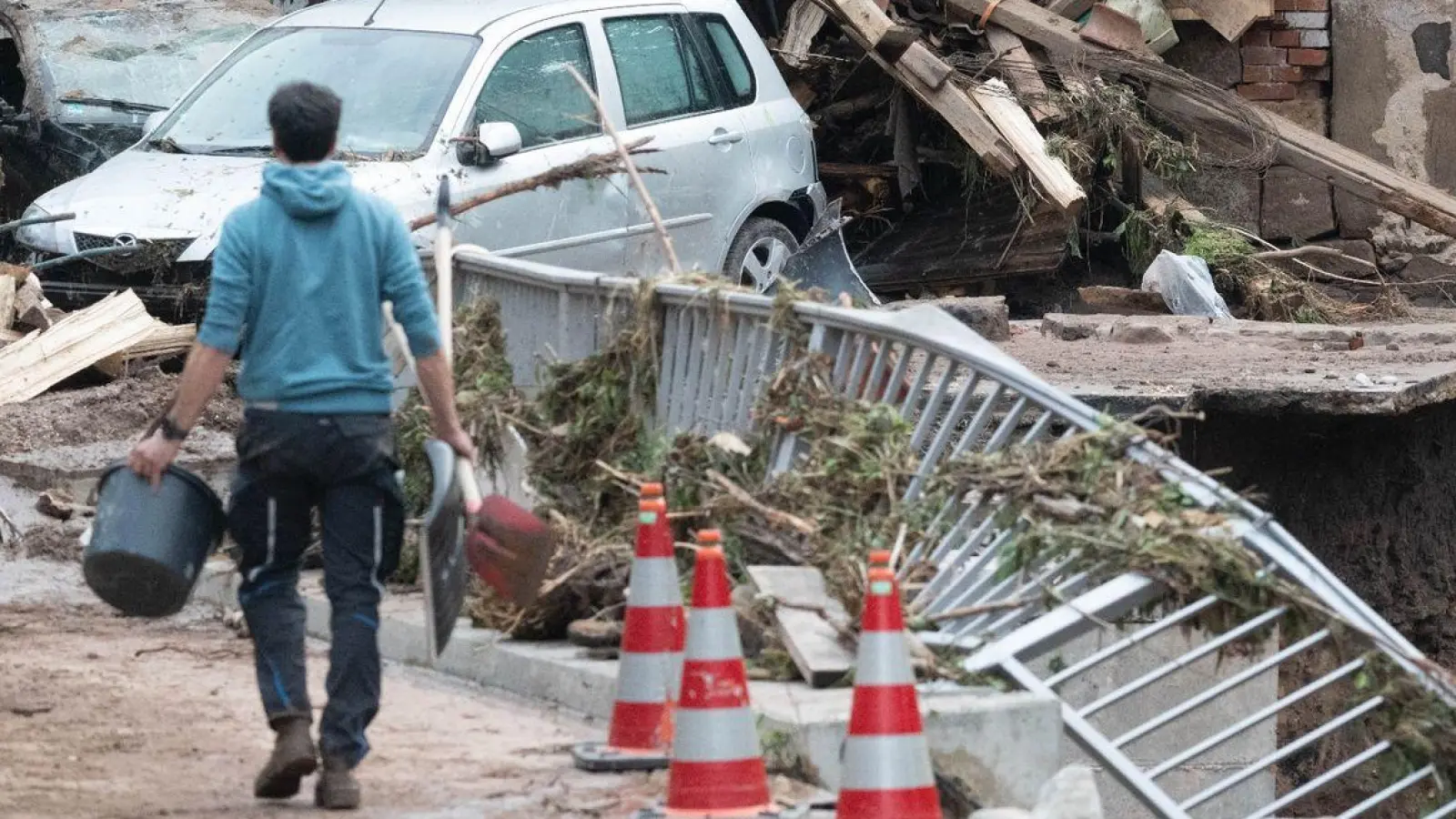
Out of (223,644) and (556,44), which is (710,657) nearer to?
(223,644)

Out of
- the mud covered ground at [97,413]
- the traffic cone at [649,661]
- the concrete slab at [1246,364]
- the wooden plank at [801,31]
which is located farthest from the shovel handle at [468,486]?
the wooden plank at [801,31]

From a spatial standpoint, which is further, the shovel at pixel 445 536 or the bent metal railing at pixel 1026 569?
the bent metal railing at pixel 1026 569

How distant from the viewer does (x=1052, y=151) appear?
12.3 metres

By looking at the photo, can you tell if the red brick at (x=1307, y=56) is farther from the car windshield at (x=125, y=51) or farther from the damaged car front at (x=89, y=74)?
the damaged car front at (x=89, y=74)

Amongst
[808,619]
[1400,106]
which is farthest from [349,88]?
[1400,106]

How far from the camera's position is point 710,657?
14.8ft

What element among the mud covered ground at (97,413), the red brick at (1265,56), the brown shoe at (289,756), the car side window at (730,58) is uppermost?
the red brick at (1265,56)

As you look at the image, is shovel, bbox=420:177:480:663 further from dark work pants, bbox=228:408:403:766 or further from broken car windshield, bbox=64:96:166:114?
broken car windshield, bbox=64:96:166:114

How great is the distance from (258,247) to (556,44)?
603 centimetres

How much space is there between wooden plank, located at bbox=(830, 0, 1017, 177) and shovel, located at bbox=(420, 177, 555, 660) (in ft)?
24.9

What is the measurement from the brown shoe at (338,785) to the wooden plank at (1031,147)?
7.97 meters

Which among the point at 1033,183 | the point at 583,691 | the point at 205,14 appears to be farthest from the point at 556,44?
the point at 583,691

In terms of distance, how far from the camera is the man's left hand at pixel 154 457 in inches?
187

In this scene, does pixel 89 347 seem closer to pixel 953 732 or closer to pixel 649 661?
pixel 649 661
